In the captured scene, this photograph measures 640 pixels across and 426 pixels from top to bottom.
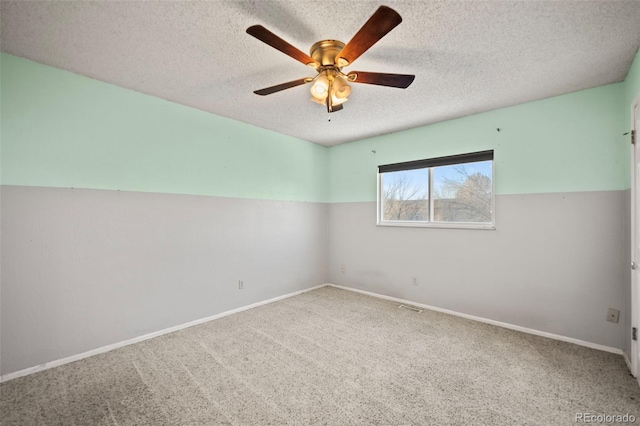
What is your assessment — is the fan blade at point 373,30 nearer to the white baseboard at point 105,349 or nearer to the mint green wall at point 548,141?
the mint green wall at point 548,141

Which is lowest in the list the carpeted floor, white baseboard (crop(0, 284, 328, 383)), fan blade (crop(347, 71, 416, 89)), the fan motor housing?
the carpeted floor

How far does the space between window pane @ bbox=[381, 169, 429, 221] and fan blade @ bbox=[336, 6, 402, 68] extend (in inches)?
103

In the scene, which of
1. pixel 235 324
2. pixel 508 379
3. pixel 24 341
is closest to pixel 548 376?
pixel 508 379

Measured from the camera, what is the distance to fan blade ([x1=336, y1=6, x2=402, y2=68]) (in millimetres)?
1297

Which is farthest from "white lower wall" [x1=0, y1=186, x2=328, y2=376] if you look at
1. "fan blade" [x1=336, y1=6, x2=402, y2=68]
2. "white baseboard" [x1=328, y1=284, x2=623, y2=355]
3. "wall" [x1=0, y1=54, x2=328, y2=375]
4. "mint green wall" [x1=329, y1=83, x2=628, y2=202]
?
"mint green wall" [x1=329, y1=83, x2=628, y2=202]

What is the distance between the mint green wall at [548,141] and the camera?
2533 millimetres

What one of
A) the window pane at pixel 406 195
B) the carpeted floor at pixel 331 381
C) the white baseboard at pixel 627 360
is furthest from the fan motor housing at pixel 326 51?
the white baseboard at pixel 627 360

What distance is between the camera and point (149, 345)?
264cm

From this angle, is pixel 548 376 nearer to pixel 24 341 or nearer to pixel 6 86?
pixel 24 341

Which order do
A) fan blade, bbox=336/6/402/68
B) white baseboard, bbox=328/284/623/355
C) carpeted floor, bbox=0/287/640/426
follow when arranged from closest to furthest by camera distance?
1. fan blade, bbox=336/6/402/68
2. carpeted floor, bbox=0/287/640/426
3. white baseboard, bbox=328/284/623/355

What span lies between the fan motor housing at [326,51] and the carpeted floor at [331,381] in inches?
93.4

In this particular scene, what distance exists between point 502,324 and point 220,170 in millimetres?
3803

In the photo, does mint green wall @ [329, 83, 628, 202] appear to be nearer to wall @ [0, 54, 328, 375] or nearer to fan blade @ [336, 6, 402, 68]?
fan blade @ [336, 6, 402, 68]

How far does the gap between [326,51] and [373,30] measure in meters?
0.53
